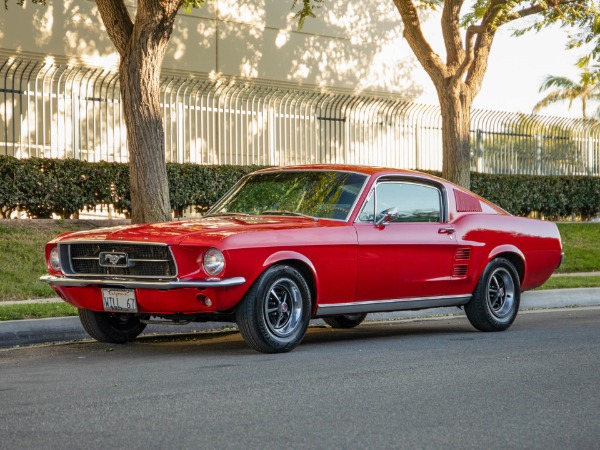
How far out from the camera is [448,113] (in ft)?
65.9

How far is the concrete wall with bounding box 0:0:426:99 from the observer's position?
23.9m

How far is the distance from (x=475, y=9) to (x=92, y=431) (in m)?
16.5

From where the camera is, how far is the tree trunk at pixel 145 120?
14836 millimetres


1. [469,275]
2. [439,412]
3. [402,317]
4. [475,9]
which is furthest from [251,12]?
[439,412]

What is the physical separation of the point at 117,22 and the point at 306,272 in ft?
22.9

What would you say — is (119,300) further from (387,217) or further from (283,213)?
(387,217)

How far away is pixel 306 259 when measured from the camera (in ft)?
30.4

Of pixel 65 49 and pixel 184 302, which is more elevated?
pixel 65 49

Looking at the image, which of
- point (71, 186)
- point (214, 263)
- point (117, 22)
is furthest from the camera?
point (71, 186)

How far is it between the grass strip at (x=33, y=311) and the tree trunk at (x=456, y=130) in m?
10.0

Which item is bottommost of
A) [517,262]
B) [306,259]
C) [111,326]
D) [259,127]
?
[111,326]

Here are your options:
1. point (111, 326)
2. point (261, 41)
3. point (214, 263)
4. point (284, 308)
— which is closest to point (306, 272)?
point (284, 308)

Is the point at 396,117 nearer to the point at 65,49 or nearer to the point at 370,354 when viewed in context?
the point at 65,49

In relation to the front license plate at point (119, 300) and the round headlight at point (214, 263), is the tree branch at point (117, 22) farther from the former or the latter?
the round headlight at point (214, 263)
